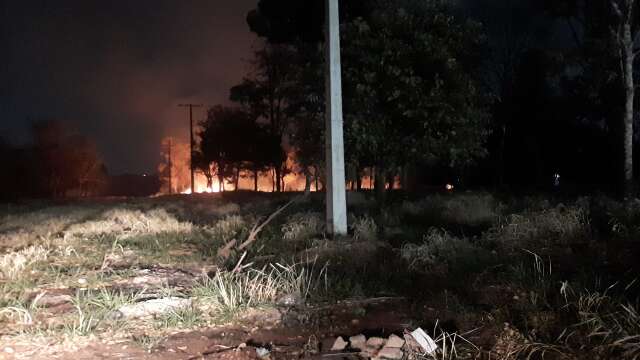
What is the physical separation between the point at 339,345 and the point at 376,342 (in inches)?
12.3

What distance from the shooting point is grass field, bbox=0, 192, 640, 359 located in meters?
5.26

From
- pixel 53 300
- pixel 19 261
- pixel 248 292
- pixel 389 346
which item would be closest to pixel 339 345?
pixel 389 346

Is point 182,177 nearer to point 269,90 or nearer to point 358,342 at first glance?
point 269,90

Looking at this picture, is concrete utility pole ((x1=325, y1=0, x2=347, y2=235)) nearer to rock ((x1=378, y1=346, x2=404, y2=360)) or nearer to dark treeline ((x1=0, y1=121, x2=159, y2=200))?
rock ((x1=378, y1=346, x2=404, y2=360))

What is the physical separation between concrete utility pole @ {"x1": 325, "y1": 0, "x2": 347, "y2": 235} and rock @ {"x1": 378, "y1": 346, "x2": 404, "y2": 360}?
22.0 ft

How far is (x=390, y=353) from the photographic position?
4.88 m

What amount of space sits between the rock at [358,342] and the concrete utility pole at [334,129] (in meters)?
6.38

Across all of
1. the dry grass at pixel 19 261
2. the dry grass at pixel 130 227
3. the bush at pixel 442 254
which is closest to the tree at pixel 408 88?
the dry grass at pixel 130 227

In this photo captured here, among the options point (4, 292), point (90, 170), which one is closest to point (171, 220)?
point (4, 292)

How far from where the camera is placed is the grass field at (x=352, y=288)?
5258 mm

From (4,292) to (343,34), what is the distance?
11.7 meters

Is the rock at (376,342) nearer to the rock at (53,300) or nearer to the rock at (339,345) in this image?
the rock at (339,345)

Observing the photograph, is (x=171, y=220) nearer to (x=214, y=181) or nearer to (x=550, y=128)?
(x=550, y=128)

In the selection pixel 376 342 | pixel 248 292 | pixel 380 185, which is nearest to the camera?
pixel 376 342
